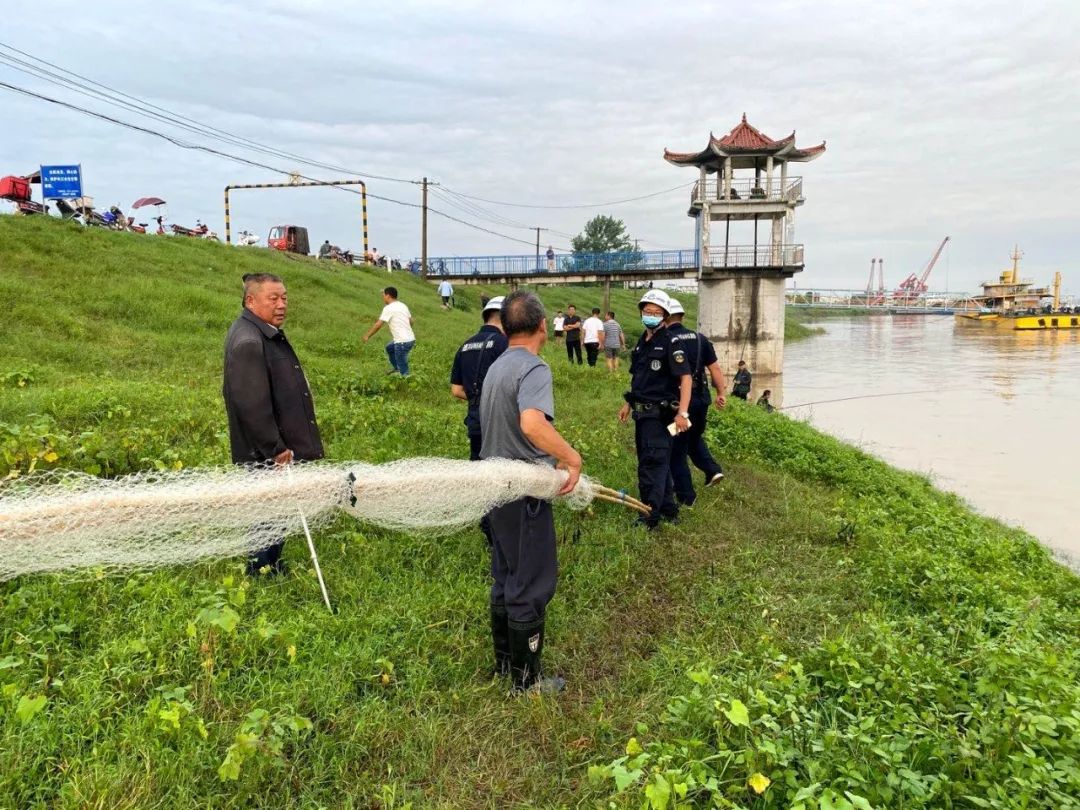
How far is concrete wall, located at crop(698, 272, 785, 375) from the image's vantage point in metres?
24.5

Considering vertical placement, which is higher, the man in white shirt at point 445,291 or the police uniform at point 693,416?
the man in white shirt at point 445,291

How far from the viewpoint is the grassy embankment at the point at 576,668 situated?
2023 mm

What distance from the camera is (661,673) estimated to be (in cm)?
287

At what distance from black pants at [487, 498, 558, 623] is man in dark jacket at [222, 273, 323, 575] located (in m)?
1.28

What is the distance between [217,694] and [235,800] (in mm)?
516

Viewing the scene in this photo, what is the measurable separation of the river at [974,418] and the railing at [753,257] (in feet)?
14.8

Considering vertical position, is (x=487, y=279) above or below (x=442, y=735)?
above

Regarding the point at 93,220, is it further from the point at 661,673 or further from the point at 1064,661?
the point at 1064,661

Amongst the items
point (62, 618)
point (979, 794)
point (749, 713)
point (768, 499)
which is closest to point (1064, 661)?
point (979, 794)

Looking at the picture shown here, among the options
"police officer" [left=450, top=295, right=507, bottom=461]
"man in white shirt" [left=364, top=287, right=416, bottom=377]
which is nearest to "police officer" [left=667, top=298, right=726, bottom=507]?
"police officer" [left=450, top=295, right=507, bottom=461]

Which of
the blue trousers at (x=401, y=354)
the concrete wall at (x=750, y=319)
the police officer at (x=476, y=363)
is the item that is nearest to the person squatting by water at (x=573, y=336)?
the blue trousers at (x=401, y=354)

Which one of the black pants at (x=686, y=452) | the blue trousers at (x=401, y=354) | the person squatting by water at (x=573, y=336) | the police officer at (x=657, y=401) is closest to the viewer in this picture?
the police officer at (x=657, y=401)

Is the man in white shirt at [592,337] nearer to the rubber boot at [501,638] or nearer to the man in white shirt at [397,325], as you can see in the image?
the man in white shirt at [397,325]

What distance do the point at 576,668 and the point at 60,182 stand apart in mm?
19813
